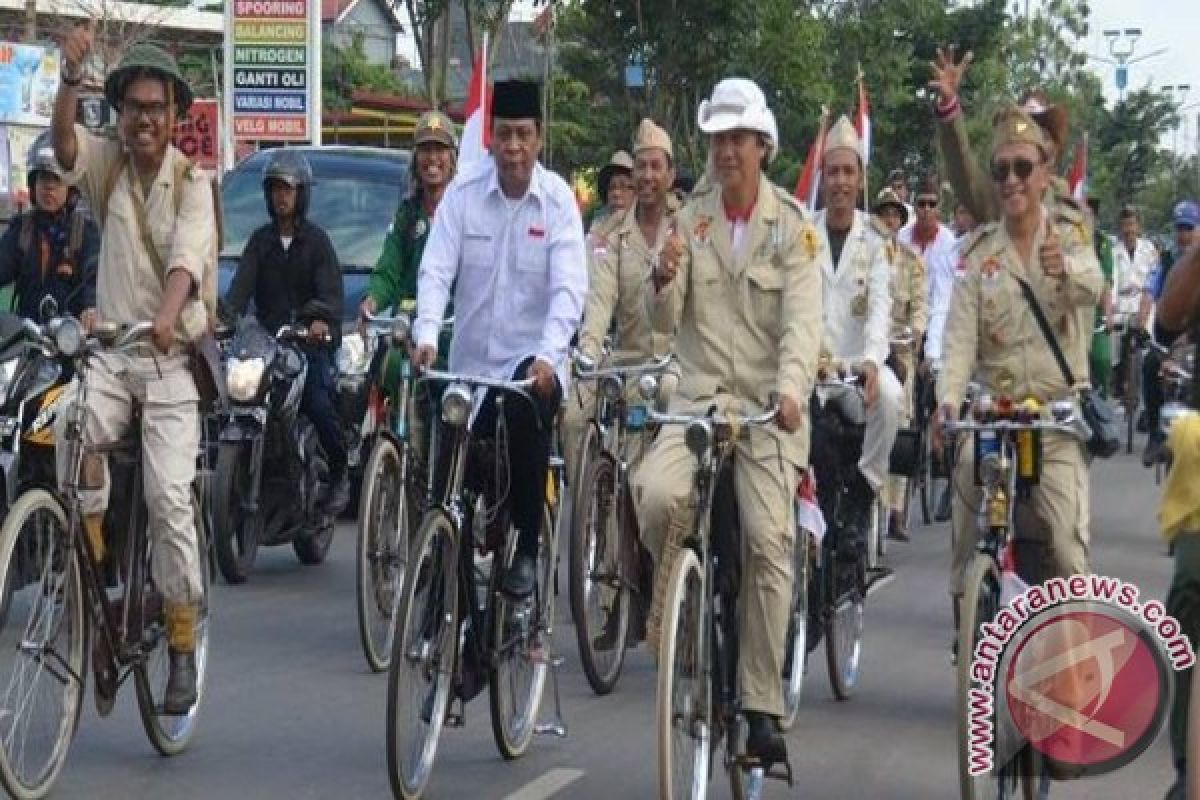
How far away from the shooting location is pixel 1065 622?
7.41 m

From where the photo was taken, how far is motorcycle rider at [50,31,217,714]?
26.6 feet

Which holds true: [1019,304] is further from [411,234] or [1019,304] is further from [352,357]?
[352,357]

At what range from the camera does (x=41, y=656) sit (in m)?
7.59

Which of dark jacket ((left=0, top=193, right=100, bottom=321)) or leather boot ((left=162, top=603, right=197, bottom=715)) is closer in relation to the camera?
leather boot ((left=162, top=603, right=197, bottom=715))

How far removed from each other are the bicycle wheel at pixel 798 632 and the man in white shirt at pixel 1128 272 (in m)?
16.1

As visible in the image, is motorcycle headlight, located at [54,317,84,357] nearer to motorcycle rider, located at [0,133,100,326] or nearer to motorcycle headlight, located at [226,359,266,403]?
motorcycle rider, located at [0,133,100,326]

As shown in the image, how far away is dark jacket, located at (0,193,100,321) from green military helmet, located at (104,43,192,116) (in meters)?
3.82

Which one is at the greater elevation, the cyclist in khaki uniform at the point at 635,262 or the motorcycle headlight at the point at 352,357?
the cyclist in khaki uniform at the point at 635,262

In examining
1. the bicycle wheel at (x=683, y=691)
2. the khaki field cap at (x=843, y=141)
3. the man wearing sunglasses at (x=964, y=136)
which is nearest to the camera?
the bicycle wheel at (x=683, y=691)

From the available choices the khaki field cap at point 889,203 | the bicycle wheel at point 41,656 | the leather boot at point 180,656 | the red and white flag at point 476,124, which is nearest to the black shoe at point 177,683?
the leather boot at point 180,656

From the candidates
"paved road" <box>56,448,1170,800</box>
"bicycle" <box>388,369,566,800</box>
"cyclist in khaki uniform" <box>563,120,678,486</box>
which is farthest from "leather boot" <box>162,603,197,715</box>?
"cyclist in khaki uniform" <box>563,120,678,486</box>

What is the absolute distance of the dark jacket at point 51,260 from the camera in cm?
1205

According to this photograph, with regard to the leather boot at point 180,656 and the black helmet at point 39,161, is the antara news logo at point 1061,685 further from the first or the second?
the black helmet at point 39,161

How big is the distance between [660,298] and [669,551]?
886 mm
